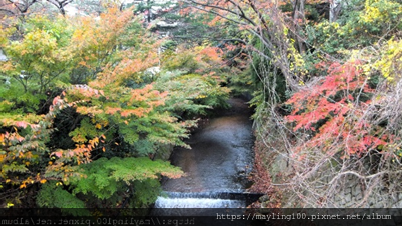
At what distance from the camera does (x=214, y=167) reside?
34.0 feet

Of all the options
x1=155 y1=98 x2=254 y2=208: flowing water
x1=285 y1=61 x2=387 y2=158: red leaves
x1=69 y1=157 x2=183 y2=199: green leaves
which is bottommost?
x1=155 y1=98 x2=254 y2=208: flowing water

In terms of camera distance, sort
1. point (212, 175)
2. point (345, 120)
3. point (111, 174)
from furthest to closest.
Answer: point (212, 175), point (111, 174), point (345, 120)

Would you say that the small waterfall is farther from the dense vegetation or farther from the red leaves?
the red leaves

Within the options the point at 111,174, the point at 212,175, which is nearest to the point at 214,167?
the point at 212,175

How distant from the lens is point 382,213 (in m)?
4.89

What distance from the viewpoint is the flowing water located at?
817cm

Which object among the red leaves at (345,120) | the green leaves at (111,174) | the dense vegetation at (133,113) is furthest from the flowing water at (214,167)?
the red leaves at (345,120)

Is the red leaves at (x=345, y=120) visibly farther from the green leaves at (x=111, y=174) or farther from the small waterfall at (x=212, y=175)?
the small waterfall at (x=212, y=175)

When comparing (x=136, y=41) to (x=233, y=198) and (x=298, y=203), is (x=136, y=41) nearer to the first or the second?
(x=233, y=198)

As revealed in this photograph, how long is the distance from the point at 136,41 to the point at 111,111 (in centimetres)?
370

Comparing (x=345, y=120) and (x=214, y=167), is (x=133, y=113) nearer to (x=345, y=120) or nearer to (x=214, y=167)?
(x=345, y=120)

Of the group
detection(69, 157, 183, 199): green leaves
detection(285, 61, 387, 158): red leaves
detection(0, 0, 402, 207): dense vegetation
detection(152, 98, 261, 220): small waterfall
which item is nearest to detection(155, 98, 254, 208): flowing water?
detection(152, 98, 261, 220): small waterfall

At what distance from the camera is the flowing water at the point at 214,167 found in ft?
26.8

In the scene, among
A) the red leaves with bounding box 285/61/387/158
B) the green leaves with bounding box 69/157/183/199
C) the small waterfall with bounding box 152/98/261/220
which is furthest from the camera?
the small waterfall with bounding box 152/98/261/220
